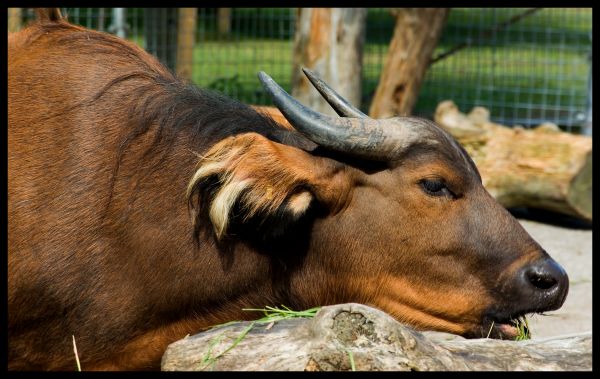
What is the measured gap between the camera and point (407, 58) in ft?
34.6

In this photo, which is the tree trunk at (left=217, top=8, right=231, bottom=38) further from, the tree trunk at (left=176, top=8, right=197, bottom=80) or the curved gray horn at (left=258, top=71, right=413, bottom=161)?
the curved gray horn at (left=258, top=71, right=413, bottom=161)

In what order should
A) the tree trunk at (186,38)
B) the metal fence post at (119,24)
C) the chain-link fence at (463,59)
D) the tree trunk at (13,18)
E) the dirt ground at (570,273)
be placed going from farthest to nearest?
the chain-link fence at (463,59), the metal fence post at (119,24), the tree trunk at (186,38), the tree trunk at (13,18), the dirt ground at (570,273)

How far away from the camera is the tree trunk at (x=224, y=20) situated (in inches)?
A: 545

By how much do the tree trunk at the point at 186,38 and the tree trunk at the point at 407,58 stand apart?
9.47 feet

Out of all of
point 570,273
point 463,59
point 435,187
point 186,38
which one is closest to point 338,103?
point 435,187

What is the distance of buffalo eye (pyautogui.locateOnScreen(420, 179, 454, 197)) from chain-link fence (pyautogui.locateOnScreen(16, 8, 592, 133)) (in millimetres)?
8506

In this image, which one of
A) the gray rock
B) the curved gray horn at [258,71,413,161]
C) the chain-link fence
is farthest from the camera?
the chain-link fence

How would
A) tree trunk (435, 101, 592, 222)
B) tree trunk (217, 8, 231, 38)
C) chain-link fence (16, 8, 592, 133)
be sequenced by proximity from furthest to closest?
tree trunk (217, 8, 231, 38) → chain-link fence (16, 8, 592, 133) → tree trunk (435, 101, 592, 222)

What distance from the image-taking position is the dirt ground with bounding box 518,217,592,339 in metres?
7.05

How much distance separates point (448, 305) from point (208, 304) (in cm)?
112

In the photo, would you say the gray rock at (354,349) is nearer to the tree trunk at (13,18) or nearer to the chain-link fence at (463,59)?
the tree trunk at (13,18)

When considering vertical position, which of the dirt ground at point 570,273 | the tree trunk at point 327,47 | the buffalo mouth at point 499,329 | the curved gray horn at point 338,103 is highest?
the curved gray horn at point 338,103

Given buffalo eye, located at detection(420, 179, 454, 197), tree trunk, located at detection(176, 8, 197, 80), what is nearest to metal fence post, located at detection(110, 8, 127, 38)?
tree trunk, located at detection(176, 8, 197, 80)

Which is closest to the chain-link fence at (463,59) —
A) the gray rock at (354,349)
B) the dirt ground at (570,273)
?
the dirt ground at (570,273)
